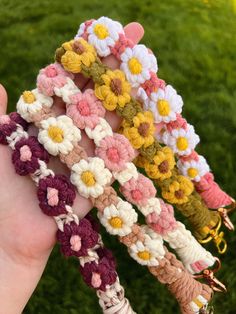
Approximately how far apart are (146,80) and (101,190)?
0.22 m

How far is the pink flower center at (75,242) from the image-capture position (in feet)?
2.99

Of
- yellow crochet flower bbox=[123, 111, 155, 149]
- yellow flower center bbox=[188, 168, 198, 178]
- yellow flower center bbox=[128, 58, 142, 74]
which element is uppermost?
yellow flower center bbox=[128, 58, 142, 74]

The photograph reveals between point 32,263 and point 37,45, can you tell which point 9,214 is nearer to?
point 32,263

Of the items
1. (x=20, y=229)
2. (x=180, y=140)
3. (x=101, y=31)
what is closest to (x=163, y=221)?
(x=180, y=140)

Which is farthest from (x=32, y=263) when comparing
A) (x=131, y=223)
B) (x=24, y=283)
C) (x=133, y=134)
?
(x=133, y=134)

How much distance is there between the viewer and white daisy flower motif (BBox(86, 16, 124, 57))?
0.96 m

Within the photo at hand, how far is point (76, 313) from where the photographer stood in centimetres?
125

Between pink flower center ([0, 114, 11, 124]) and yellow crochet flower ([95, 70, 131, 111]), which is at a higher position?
yellow crochet flower ([95, 70, 131, 111])

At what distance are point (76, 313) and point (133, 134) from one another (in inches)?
20.3

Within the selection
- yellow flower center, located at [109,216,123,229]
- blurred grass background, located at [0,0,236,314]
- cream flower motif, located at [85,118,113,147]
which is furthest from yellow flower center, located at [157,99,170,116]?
blurred grass background, located at [0,0,236,314]

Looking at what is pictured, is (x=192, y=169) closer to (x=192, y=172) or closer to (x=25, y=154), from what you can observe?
(x=192, y=172)

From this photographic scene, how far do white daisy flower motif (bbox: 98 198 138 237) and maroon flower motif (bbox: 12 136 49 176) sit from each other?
0.47 feet

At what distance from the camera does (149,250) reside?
97cm

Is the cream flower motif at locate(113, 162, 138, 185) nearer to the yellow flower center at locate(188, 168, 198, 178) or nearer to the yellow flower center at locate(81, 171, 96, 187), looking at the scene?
the yellow flower center at locate(81, 171, 96, 187)
